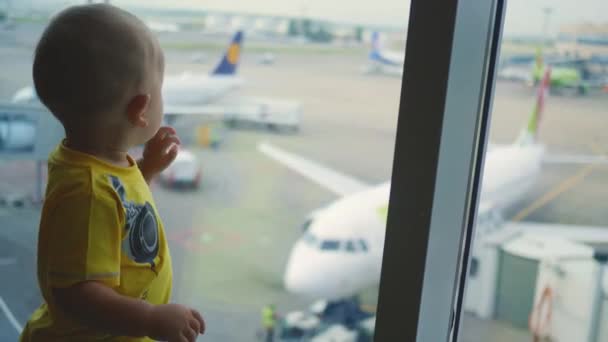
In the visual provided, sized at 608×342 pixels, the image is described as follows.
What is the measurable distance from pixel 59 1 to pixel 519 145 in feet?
12.8

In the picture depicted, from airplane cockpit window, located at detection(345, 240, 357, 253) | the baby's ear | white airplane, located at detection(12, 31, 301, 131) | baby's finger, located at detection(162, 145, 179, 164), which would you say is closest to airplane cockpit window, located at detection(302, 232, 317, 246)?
airplane cockpit window, located at detection(345, 240, 357, 253)

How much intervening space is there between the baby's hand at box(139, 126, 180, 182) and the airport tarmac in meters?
1.73

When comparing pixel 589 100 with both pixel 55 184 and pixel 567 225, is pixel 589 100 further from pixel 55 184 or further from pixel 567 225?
pixel 567 225

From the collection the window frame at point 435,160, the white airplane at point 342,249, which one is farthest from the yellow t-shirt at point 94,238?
the white airplane at point 342,249

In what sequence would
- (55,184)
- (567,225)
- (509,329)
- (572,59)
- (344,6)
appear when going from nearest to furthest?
(55,184) → (572,59) → (509,329) → (567,225) → (344,6)

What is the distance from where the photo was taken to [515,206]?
4047 millimetres

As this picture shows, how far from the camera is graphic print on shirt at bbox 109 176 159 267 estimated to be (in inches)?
14.3

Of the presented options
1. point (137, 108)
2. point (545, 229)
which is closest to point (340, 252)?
point (545, 229)

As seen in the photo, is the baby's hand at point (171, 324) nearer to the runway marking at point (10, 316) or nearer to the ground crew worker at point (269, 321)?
the runway marking at point (10, 316)

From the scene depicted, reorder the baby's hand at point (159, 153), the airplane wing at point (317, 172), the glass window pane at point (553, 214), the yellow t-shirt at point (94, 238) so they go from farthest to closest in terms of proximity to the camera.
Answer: the airplane wing at point (317, 172), the glass window pane at point (553, 214), the baby's hand at point (159, 153), the yellow t-shirt at point (94, 238)

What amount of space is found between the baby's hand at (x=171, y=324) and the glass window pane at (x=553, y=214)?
0.24m

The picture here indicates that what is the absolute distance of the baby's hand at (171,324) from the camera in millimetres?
341

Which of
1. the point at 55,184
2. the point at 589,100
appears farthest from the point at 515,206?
the point at 55,184

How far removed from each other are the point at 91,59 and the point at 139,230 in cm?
12
